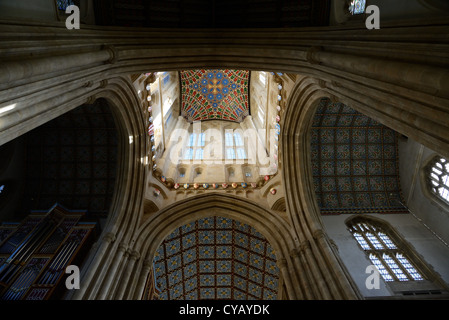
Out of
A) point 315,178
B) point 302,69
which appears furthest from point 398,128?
point 315,178

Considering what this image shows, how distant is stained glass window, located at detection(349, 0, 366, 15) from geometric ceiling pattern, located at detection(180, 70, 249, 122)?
12.4 m

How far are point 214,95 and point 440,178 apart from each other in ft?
48.9

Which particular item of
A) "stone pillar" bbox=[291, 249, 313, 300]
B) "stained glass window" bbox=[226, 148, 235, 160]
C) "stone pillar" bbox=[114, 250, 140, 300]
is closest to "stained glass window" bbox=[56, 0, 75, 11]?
"stone pillar" bbox=[114, 250, 140, 300]

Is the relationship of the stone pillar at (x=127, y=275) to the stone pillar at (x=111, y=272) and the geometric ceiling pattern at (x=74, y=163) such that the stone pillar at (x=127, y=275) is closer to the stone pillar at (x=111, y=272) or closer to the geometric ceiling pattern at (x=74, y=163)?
the stone pillar at (x=111, y=272)

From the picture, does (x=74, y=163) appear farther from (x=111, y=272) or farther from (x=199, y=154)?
(x=199, y=154)

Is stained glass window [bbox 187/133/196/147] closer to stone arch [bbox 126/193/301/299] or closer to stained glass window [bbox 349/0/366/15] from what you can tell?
stone arch [bbox 126/193/301/299]

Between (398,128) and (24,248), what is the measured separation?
1215cm

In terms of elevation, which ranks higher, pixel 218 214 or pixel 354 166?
pixel 354 166

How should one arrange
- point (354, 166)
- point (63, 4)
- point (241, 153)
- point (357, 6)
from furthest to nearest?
point (241, 153)
point (354, 166)
point (357, 6)
point (63, 4)

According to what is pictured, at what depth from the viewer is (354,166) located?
44.6 ft

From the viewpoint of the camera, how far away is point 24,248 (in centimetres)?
995

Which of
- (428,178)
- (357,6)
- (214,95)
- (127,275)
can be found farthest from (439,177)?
(214,95)

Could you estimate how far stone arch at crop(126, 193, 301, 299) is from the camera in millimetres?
10962

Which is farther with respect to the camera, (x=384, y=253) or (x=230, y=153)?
(x=230, y=153)
